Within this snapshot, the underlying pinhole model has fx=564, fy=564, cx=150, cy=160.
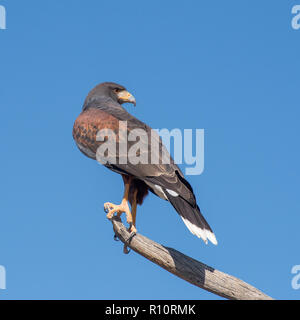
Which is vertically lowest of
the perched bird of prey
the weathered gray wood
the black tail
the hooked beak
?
the weathered gray wood

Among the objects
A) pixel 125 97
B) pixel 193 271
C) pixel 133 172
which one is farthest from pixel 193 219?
pixel 125 97

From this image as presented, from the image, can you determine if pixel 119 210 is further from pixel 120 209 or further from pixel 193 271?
pixel 193 271

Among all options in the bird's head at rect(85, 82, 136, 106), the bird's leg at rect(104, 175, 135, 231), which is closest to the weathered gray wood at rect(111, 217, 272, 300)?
the bird's leg at rect(104, 175, 135, 231)

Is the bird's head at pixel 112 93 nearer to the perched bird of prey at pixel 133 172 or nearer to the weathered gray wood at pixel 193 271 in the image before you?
the perched bird of prey at pixel 133 172

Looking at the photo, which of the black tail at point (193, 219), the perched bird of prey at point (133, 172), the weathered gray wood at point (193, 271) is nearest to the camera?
the black tail at point (193, 219)

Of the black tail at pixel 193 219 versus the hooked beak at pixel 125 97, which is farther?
the hooked beak at pixel 125 97

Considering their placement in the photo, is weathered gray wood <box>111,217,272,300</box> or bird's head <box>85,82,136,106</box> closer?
weathered gray wood <box>111,217,272,300</box>

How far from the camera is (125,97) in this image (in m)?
9.41

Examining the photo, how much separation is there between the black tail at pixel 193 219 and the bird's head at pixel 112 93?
106 inches

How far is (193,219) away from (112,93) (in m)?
3.21

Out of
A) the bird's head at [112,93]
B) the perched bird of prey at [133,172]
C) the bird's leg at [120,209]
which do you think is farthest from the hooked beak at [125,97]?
the bird's leg at [120,209]

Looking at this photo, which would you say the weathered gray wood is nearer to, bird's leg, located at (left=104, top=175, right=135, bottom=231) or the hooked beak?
bird's leg, located at (left=104, top=175, right=135, bottom=231)

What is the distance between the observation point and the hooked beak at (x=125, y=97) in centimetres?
939

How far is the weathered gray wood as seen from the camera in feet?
24.1
